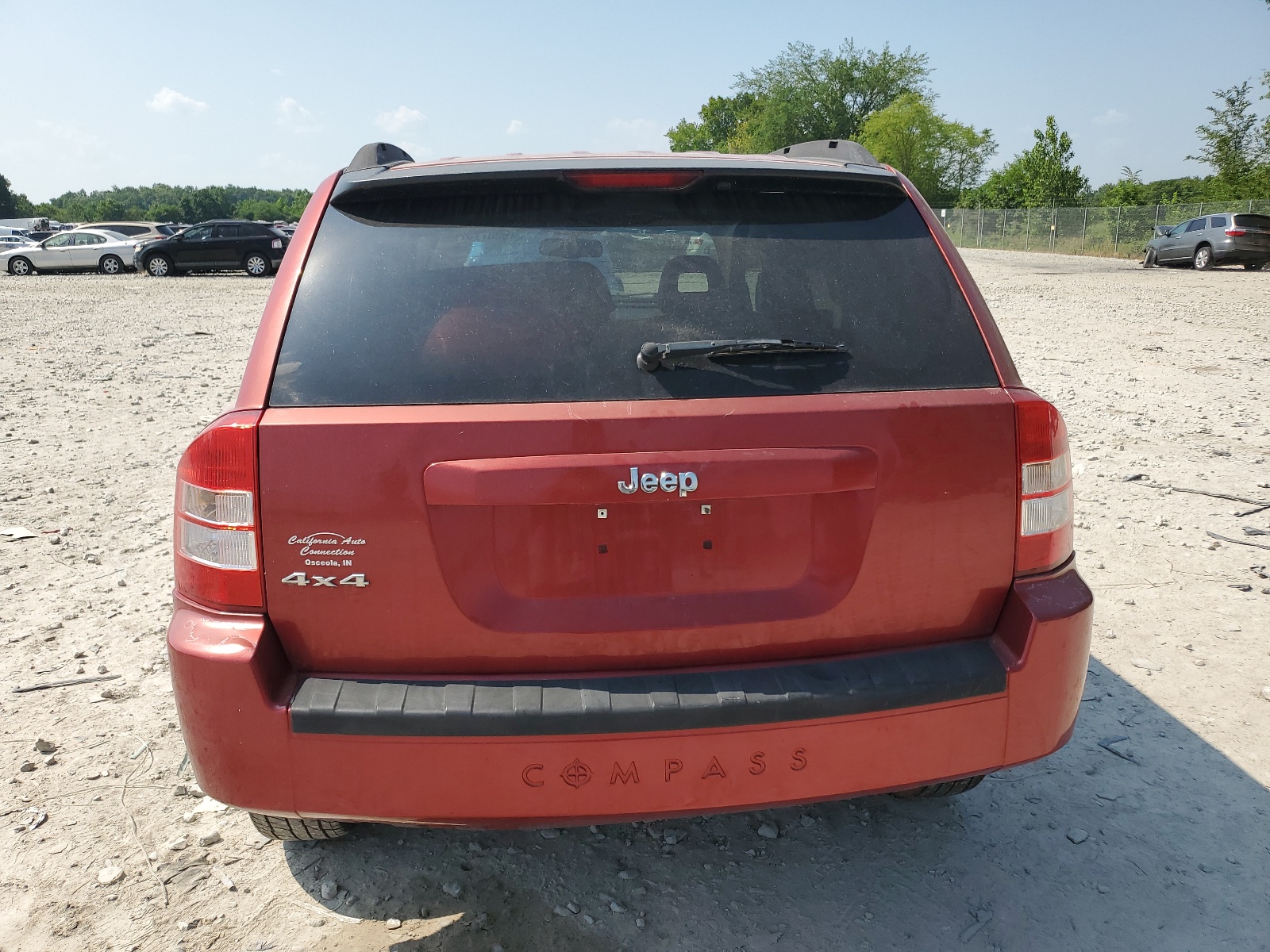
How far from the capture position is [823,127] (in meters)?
89.6

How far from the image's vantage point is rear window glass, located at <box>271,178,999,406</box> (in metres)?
2.08

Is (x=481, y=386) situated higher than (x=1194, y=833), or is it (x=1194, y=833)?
(x=481, y=386)

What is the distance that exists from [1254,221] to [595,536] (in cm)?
3066

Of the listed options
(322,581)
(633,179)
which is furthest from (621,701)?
(633,179)

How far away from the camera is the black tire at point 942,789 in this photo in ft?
8.73

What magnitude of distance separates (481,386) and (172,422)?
24.0 ft

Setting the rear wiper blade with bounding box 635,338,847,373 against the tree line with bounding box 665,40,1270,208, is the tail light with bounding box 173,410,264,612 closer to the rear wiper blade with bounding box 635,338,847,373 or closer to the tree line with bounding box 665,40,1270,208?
the rear wiper blade with bounding box 635,338,847,373

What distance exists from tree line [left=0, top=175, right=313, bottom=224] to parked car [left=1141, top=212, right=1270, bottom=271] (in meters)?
74.8

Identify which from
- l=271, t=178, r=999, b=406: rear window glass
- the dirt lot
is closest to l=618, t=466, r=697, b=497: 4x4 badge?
l=271, t=178, r=999, b=406: rear window glass

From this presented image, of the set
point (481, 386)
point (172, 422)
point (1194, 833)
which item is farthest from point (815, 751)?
point (172, 422)

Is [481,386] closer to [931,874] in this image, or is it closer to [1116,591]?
[931,874]

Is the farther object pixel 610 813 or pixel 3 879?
pixel 3 879

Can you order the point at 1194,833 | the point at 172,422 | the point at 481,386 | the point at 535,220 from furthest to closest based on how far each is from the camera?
1. the point at 172,422
2. the point at 1194,833
3. the point at 535,220
4. the point at 481,386

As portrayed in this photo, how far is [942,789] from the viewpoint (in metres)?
2.74
